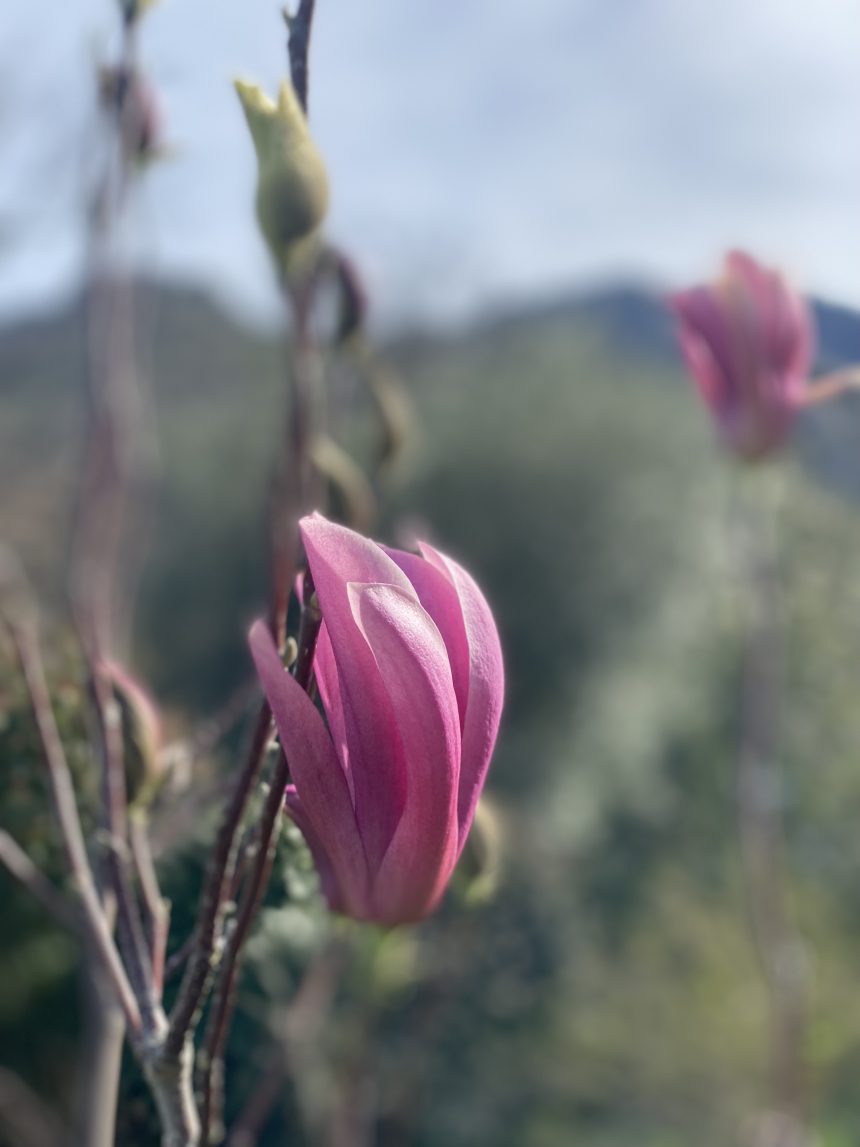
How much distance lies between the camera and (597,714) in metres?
3.09

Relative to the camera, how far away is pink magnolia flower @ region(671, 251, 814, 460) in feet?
2.01

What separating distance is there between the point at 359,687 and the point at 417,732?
0.01 meters

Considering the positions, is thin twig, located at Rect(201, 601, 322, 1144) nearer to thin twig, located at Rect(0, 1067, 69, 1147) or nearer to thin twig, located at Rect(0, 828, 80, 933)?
thin twig, located at Rect(0, 828, 80, 933)

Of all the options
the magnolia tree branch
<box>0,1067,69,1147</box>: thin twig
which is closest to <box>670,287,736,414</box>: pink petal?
the magnolia tree branch

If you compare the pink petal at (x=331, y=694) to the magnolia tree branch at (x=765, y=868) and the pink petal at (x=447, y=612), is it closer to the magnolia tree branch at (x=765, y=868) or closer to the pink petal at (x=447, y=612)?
the pink petal at (x=447, y=612)

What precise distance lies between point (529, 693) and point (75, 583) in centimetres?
243

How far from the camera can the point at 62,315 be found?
376 cm

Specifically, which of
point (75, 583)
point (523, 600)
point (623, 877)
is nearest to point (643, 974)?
point (623, 877)

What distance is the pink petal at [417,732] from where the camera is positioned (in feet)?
0.68

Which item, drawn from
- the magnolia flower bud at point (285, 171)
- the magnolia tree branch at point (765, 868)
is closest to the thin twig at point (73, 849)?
the magnolia flower bud at point (285, 171)

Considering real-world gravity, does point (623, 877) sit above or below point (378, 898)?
below

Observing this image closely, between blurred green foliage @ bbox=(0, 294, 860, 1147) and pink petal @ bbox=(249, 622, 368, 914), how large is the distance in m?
0.88

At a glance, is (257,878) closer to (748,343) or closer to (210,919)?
(210,919)

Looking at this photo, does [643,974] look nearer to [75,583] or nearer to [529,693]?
[529,693]
